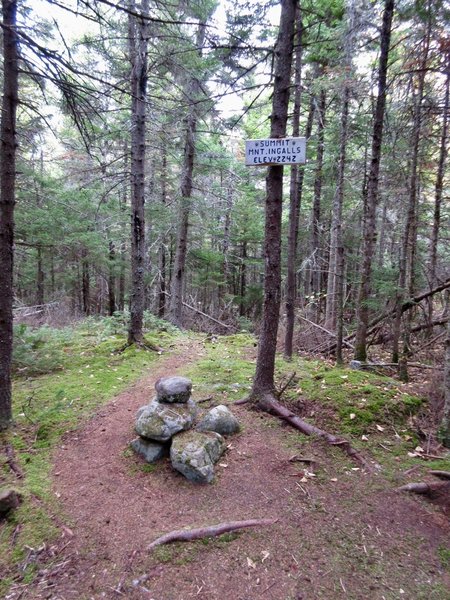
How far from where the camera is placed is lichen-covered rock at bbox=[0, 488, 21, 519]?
3055 mm

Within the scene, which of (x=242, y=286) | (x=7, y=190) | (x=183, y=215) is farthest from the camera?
(x=242, y=286)

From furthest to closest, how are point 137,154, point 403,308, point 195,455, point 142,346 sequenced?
1. point 142,346
2. point 137,154
3. point 403,308
4. point 195,455

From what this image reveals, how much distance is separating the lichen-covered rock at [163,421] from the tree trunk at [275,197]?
1.33 metres

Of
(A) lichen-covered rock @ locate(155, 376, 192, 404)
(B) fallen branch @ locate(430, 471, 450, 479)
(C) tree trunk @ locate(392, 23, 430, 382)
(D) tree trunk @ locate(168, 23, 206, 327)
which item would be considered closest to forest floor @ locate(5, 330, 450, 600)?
(B) fallen branch @ locate(430, 471, 450, 479)

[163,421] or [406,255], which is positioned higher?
[406,255]

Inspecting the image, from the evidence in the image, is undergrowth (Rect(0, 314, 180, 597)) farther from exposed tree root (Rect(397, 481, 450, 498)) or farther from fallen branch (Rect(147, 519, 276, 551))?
exposed tree root (Rect(397, 481, 450, 498))

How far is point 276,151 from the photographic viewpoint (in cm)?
435

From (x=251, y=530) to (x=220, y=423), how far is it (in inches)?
55.2

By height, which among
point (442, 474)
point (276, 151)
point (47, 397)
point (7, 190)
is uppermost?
point (276, 151)

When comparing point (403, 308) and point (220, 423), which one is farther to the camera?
point (403, 308)

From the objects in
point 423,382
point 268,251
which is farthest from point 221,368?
point 423,382

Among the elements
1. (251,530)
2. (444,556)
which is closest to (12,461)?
→ (251,530)

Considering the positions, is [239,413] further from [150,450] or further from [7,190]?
[7,190]

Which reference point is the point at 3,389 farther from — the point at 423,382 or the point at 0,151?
the point at 423,382
